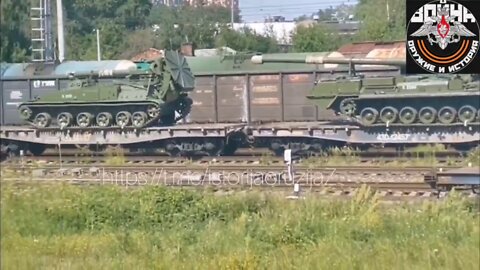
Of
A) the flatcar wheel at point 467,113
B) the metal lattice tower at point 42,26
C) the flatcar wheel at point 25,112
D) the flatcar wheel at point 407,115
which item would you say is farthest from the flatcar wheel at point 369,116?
the metal lattice tower at point 42,26

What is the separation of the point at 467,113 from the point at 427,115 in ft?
2.14

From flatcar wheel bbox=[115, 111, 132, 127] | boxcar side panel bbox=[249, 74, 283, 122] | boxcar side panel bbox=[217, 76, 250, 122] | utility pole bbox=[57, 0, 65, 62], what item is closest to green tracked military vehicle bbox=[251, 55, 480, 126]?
boxcar side panel bbox=[249, 74, 283, 122]

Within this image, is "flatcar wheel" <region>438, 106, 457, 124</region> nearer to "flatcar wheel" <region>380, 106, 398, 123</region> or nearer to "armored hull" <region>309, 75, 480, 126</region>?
"armored hull" <region>309, 75, 480, 126</region>

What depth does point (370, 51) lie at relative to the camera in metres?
11.0

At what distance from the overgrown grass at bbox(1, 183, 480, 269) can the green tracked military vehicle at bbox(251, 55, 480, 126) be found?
16.3 ft

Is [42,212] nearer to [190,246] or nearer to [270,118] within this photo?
[190,246]

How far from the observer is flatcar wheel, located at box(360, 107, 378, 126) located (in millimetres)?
15766

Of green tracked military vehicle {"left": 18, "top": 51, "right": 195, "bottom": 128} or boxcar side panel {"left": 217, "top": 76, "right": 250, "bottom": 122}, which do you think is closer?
green tracked military vehicle {"left": 18, "top": 51, "right": 195, "bottom": 128}

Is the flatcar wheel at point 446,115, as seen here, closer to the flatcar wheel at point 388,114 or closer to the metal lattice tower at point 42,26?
the flatcar wheel at point 388,114

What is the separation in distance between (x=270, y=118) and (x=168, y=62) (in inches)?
127

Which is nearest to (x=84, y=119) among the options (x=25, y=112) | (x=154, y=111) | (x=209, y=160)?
(x=25, y=112)

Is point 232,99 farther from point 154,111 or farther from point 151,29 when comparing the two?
point 151,29

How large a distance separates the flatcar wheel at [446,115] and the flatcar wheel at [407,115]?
0.41m

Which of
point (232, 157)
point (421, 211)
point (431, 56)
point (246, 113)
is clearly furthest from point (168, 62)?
point (431, 56)
